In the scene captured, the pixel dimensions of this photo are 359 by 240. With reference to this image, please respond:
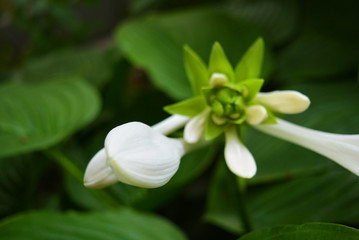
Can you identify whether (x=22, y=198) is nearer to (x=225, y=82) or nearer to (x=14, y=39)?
(x=225, y=82)

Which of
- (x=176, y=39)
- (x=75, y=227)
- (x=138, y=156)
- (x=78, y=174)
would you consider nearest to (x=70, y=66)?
(x=176, y=39)

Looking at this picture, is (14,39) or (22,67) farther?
(14,39)

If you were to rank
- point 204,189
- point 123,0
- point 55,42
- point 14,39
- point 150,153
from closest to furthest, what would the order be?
point 150,153 → point 204,189 → point 55,42 → point 14,39 → point 123,0

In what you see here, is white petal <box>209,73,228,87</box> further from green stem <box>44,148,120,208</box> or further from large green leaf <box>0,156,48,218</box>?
large green leaf <box>0,156,48,218</box>

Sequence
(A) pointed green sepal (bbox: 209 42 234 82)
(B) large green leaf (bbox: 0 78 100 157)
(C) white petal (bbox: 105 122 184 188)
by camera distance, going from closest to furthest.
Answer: (C) white petal (bbox: 105 122 184 188) < (A) pointed green sepal (bbox: 209 42 234 82) < (B) large green leaf (bbox: 0 78 100 157)

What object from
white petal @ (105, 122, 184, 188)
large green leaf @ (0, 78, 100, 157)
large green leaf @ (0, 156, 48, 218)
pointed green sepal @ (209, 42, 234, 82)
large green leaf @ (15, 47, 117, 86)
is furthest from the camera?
large green leaf @ (15, 47, 117, 86)

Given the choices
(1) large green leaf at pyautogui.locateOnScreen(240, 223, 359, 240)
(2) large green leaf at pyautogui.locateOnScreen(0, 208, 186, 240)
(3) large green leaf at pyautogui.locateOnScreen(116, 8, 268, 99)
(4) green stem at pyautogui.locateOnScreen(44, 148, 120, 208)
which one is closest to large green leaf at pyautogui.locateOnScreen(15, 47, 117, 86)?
(3) large green leaf at pyautogui.locateOnScreen(116, 8, 268, 99)

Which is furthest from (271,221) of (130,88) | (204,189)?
(130,88)
